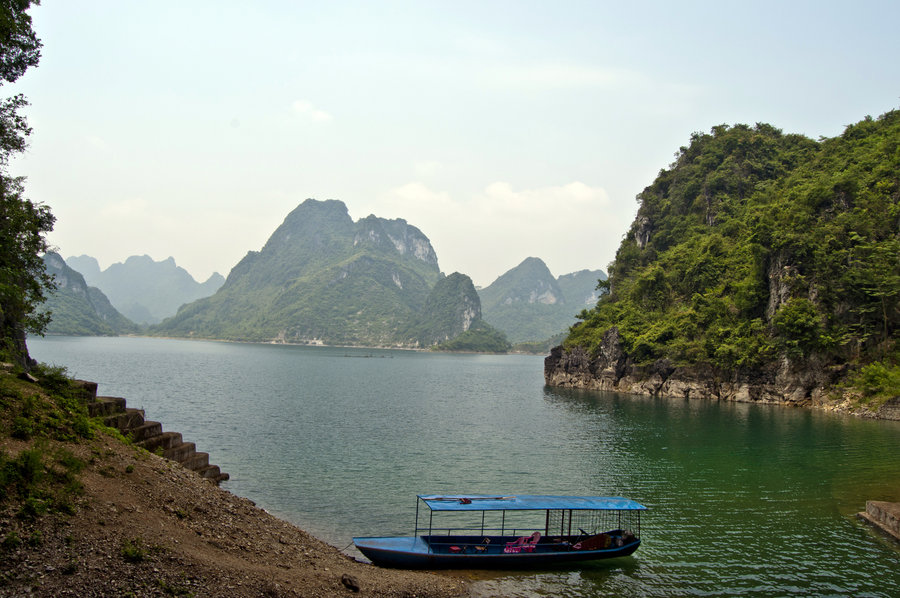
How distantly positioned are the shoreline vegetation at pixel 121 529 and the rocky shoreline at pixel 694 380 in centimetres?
5887

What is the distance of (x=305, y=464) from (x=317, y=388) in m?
45.5

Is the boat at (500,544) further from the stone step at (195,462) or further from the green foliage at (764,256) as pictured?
the green foliage at (764,256)

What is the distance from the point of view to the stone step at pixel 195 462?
2452 centimetres

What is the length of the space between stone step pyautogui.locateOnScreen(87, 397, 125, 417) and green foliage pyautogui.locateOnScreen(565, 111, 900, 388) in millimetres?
66498

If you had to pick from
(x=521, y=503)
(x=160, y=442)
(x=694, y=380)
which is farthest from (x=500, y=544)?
(x=694, y=380)

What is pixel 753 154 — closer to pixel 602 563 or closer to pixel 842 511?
pixel 842 511

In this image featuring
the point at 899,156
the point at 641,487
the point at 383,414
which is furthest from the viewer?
the point at 899,156

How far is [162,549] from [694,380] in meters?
75.0

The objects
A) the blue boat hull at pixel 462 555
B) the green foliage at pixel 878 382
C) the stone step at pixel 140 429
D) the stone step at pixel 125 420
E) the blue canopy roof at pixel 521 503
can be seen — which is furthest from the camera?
the green foliage at pixel 878 382

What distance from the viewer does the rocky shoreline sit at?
6181 centimetres

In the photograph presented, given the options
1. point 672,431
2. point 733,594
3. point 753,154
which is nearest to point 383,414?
point 672,431

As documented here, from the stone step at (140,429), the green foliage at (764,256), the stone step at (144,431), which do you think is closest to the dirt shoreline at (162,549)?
the stone step at (140,429)

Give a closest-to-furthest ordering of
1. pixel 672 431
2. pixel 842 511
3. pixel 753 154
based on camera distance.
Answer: pixel 842 511 → pixel 672 431 → pixel 753 154

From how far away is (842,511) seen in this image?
80.1ft
